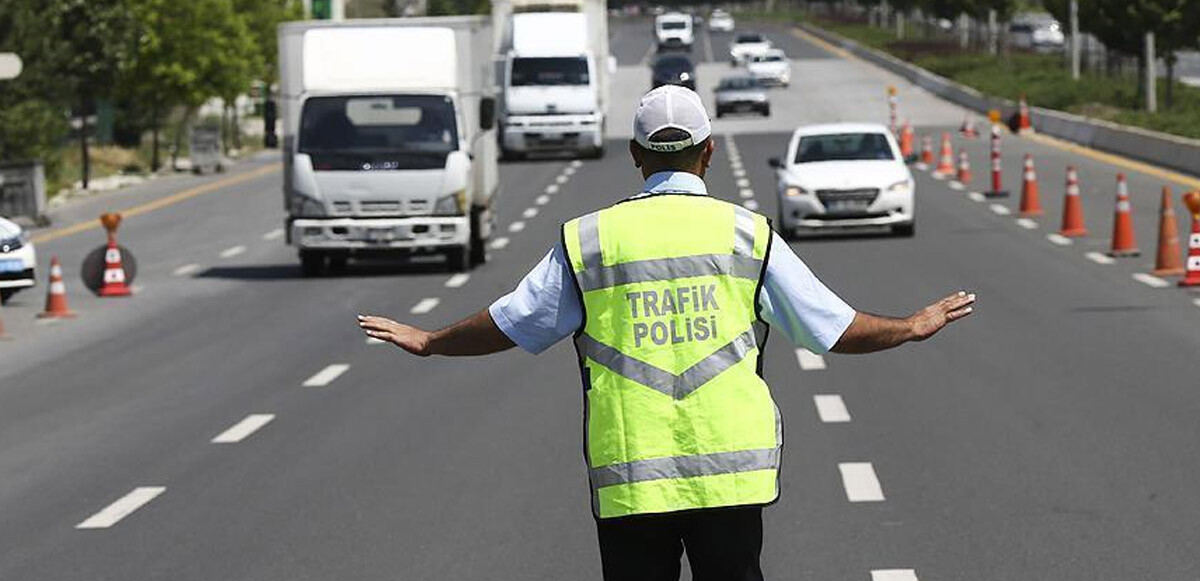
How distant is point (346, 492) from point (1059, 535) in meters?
3.42

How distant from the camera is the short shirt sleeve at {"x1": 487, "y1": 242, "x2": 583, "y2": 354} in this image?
5.43 metres

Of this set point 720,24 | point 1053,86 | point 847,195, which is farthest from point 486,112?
point 720,24

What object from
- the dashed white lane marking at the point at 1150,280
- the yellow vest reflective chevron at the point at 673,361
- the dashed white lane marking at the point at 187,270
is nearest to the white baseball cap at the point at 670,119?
the yellow vest reflective chevron at the point at 673,361

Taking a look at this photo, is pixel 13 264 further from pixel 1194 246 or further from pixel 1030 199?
pixel 1030 199

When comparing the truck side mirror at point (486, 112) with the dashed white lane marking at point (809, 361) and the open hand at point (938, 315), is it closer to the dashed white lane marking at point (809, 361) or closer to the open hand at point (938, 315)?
the dashed white lane marking at point (809, 361)

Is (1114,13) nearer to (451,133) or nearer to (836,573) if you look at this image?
(451,133)

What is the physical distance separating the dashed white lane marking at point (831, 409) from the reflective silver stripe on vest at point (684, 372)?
344 inches

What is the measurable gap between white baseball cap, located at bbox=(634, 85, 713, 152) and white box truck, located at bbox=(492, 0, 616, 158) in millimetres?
47557

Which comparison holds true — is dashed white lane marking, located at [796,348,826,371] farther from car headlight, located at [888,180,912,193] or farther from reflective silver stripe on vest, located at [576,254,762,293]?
reflective silver stripe on vest, located at [576,254,762,293]

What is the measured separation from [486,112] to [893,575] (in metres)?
18.9

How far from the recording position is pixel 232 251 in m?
31.8

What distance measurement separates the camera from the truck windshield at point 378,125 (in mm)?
27141

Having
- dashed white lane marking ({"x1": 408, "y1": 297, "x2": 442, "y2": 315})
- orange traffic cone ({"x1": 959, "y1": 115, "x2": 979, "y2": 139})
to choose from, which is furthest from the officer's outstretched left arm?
orange traffic cone ({"x1": 959, "y1": 115, "x2": 979, "y2": 139})

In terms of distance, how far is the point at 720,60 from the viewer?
121 metres
